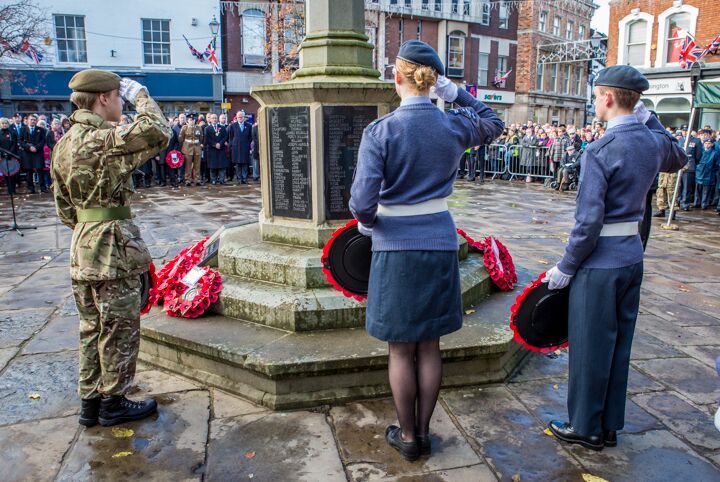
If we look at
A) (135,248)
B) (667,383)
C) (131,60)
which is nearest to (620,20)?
(131,60)

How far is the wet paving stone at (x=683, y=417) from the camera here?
3.24 meters

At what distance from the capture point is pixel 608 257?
9.45 feet

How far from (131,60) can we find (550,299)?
27144mm

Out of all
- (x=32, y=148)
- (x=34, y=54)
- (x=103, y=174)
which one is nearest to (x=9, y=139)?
(x=32, y=148)

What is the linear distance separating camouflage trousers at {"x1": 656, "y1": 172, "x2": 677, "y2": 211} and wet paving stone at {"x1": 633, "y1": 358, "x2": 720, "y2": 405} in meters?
9.09

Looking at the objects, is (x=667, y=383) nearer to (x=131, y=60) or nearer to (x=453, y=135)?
(x=453, y=135)

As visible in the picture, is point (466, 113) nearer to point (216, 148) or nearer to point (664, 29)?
point (216, 148)

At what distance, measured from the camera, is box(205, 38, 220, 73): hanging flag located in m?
26.1

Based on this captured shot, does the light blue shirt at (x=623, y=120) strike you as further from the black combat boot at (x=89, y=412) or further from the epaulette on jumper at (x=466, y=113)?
the black combat boot at (x=89, y=412)

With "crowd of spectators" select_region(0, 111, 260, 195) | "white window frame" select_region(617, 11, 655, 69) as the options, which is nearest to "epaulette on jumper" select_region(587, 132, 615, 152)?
"crowd of spectators" select_region(0, 111, 260, 195)

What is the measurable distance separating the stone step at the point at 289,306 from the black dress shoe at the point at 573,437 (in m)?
1.52

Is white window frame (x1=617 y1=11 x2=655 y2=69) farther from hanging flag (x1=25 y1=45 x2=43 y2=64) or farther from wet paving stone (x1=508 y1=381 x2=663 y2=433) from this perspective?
wet paving stone (x1=508 y1=381 x2=663 y2=433)

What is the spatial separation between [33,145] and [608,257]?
16.4 metres

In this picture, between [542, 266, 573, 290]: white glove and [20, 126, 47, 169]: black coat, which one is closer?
[542, 266, 573, 290]: white glove
